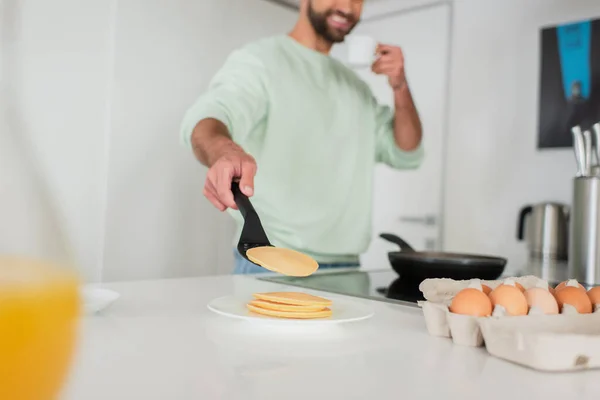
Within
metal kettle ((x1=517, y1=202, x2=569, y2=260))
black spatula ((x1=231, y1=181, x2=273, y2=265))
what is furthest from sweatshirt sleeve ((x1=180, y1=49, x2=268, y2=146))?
metal kettle ((x1=517, y1=202, x2=569, y2=260))

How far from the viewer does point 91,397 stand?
39 centimetres

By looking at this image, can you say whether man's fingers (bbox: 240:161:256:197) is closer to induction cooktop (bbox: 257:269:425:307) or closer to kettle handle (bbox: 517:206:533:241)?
induction cooktop (bbox: 257:269:425:307)

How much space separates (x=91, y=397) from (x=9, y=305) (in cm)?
22

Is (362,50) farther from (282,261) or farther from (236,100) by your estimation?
(282,261)

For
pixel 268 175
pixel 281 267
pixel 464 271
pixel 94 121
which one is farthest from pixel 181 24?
pixel 281 267

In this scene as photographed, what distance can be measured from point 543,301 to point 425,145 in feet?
7.15

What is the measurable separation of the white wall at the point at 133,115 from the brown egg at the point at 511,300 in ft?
5.40

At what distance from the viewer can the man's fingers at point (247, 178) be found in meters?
0.84

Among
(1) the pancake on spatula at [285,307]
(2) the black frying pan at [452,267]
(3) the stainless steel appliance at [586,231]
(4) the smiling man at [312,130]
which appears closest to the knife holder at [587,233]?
(3) the stainless steel appliance at [586,231]

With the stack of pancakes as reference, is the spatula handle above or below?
above

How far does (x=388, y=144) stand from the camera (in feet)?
5.99

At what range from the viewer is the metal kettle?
211 centimetres

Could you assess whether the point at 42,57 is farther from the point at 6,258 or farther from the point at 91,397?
the point at 6,258

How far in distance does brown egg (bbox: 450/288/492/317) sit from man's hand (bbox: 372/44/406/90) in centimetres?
120
